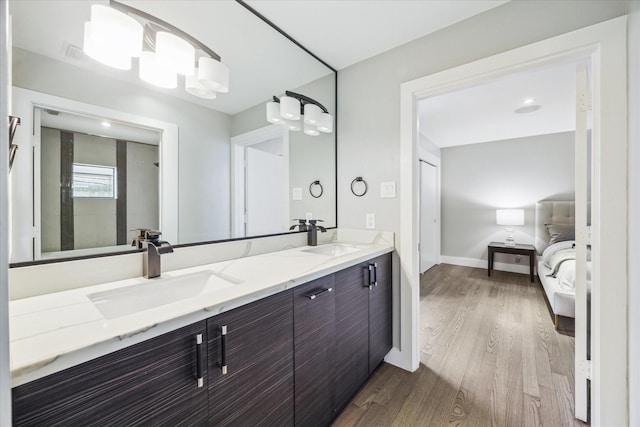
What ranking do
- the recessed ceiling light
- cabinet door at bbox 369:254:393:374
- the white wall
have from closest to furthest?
1. the white wall
2. cabinet door at bbox 369:254:393:374
3. the recessed ceiling light

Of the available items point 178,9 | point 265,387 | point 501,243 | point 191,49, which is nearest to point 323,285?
point 265,387

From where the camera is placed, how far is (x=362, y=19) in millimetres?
1614

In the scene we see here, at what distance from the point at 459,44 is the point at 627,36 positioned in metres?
0.74

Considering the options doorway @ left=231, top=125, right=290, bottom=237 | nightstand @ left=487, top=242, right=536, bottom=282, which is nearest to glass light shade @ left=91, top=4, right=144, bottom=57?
doorway @ left=231, top=125, right=290, bottom=237

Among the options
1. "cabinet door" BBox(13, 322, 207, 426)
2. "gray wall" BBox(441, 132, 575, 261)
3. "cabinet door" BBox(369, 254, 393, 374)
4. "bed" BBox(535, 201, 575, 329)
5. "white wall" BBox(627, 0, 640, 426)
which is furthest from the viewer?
"gray wall" BBox(441, 132, 575, 261)

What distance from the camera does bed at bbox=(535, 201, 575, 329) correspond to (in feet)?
8.11

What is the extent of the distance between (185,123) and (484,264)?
17.9ft

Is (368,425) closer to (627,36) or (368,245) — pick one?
(368,245)

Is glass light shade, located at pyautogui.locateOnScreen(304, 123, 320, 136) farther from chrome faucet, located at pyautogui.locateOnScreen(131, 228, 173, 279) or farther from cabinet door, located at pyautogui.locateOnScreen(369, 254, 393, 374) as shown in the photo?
chrome faucet, located at pyautogui.locateOnScreen(131, 228, 173, 279)

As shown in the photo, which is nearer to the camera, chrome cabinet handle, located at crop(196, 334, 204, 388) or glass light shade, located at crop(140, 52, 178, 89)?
chrome cabinet handle, located at crop(196, 334, 204, 388)

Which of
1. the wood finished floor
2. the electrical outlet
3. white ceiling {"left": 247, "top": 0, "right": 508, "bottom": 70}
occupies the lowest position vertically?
the wood finished floor

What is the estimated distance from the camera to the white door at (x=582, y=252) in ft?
4.53

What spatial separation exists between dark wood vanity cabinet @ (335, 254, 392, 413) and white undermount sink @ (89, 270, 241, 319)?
0.61 metres

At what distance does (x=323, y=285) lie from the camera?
1217 mm
